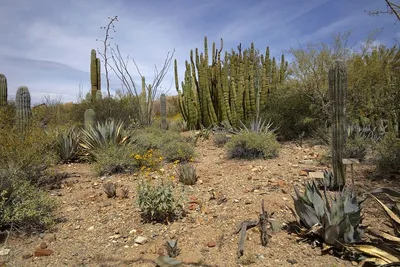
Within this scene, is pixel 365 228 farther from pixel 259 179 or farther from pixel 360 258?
pixel 259 179

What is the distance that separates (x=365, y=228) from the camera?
2.87 meters

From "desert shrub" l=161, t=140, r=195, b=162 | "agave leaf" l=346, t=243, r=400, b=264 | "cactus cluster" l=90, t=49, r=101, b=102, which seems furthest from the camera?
"cactus cluster" l=90, t=49, r=101, b=102

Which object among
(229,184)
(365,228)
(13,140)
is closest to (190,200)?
(229,184)

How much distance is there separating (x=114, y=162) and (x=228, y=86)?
652cm

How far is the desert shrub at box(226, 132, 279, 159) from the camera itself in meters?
6.65

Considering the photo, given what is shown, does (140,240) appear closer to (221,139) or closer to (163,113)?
(221,139)

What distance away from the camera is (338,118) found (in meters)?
4.30

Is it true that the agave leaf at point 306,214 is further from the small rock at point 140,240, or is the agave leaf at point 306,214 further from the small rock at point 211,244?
the small rock at point 140,240

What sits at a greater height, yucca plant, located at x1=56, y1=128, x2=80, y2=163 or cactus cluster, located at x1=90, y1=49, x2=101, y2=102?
cactus cluster, located at x1=90, y1=49, x2=101, y2=102

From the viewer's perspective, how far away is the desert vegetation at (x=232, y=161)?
9.70ft

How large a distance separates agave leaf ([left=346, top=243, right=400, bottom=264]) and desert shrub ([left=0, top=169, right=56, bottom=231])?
3274mm

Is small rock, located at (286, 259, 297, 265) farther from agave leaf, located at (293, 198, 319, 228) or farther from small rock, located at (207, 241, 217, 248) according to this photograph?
small rock, located at (207, 241, 217, 248)

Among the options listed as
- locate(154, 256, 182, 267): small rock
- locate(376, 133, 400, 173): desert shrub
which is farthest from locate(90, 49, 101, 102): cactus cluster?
locate(154, 256, 182, 267): small rock

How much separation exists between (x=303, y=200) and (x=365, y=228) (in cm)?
61
